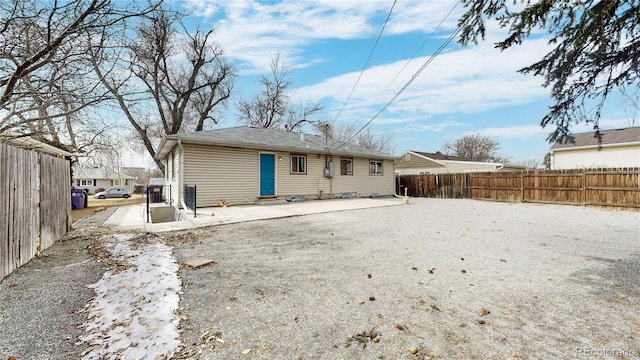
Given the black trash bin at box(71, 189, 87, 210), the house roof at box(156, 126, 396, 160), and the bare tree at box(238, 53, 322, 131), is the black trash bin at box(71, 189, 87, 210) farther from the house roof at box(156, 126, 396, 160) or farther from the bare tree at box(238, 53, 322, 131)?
the bare tree at box(238, 53, 322, 131)

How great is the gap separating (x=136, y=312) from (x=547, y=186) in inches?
609

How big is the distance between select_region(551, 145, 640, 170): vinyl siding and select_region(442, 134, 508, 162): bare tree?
1765 centimetres

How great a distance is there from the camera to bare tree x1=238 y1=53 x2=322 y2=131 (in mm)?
25891

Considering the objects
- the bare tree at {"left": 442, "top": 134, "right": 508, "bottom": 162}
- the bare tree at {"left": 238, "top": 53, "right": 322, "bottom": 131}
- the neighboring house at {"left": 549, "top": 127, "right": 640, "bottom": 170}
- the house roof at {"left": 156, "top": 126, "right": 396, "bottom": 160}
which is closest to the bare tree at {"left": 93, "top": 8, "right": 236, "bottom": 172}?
the bare tree at {"left": 238, "top": 53, "right": 322, "bottom": 131}

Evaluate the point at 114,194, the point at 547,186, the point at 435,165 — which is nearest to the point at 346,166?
the point at 547,186

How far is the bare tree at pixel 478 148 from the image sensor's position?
37.9 m

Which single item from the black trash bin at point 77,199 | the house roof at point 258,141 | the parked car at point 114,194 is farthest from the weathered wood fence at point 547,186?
the parked car at point 114,194

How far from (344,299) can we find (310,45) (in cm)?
925

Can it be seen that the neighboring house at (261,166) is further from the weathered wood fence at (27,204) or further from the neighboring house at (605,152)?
the neighboring house at (605,152)

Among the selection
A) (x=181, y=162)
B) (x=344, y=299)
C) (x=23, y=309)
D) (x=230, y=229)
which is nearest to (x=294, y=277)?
(x=344, y=299)

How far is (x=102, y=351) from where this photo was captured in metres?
2.04

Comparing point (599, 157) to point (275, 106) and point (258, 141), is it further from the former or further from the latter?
point (275, 106)

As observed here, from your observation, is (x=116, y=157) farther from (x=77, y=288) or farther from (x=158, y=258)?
(x=77, y=288)

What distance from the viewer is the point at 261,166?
12.1 meters
